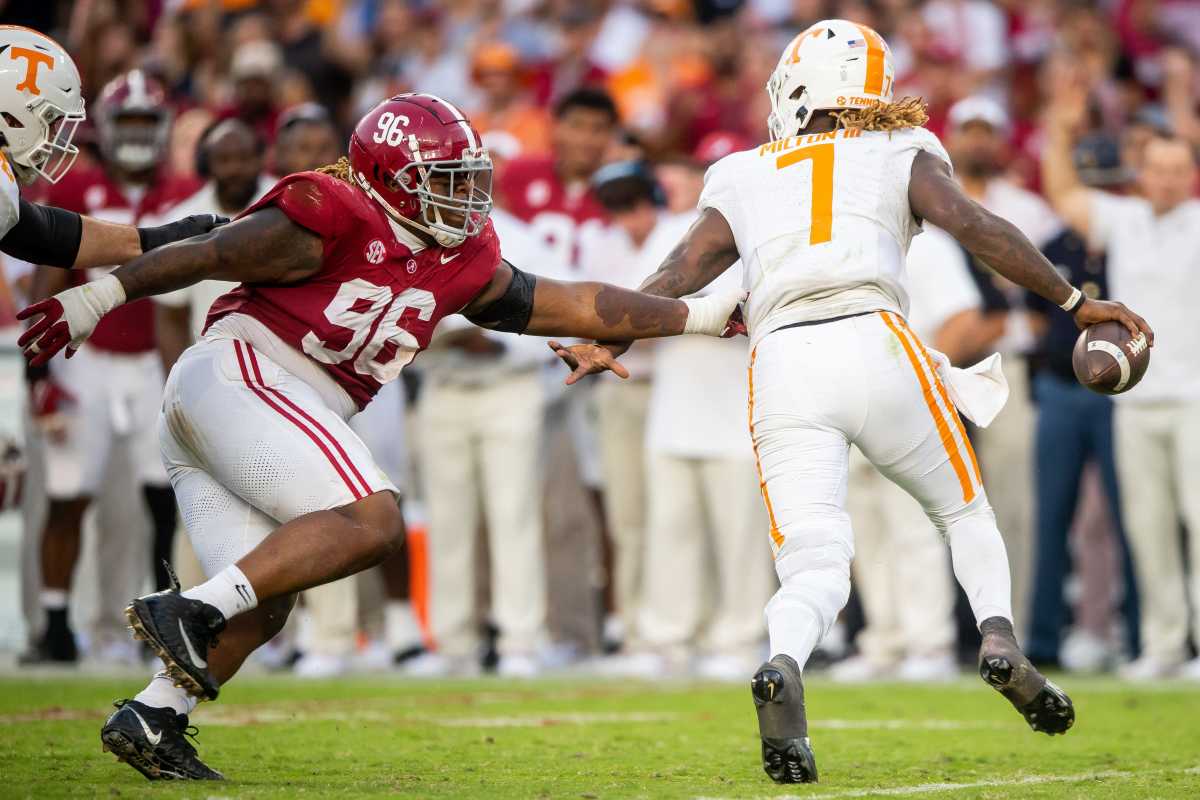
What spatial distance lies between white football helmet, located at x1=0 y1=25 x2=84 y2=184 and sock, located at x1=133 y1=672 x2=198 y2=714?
5.39 feet

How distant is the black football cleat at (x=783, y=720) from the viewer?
15.9 feet

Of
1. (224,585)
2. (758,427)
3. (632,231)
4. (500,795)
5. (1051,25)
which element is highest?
(1051,25)

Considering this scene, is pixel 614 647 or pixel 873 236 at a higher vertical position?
pixel 873 236

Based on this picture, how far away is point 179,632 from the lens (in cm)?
460

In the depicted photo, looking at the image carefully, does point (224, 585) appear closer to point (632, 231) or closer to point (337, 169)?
point (337, 169)

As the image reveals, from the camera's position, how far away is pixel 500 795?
4.86 metres

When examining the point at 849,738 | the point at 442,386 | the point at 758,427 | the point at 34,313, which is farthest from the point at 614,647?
the point at 34,313

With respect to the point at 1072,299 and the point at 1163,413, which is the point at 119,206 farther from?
the point at 1072,299

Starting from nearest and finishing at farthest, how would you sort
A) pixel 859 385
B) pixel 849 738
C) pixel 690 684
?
pixel 859 385, pixel 849 738, pixel 690 684

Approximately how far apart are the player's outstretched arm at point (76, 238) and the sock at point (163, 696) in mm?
1284

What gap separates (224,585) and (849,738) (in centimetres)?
272

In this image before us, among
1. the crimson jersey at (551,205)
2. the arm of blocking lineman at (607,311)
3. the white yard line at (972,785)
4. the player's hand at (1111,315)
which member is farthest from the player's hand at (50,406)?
the player's hand at (1111,315)

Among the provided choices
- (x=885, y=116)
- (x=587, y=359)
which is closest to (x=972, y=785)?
(x=587, y=359)

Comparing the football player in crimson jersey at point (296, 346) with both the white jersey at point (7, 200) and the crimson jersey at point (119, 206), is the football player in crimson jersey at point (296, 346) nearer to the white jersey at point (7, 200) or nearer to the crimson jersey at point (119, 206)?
the white jersey at point (7, 200)
